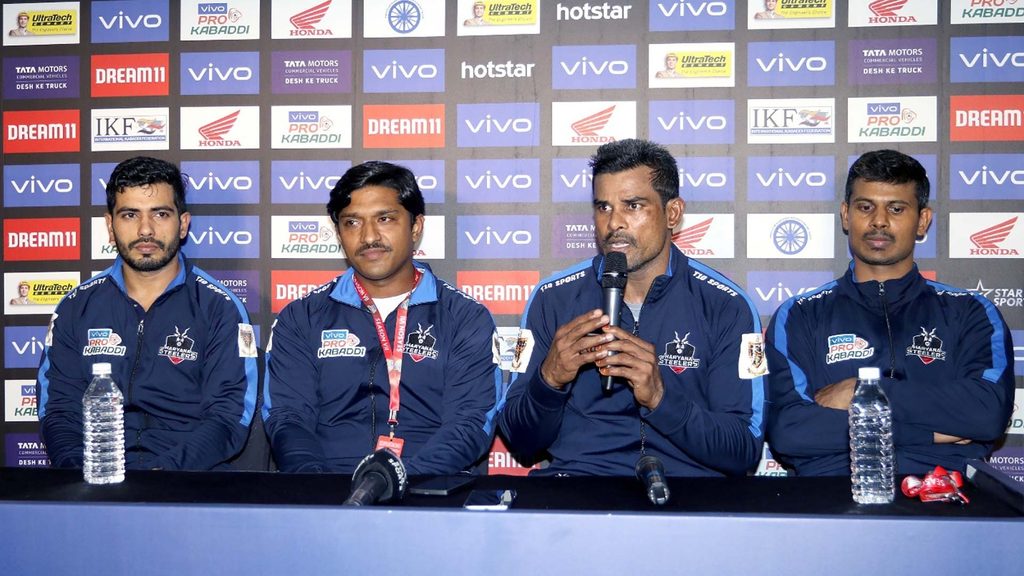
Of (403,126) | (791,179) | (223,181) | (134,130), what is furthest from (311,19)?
(791,179)

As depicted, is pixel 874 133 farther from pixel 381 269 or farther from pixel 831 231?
pixel 381 269

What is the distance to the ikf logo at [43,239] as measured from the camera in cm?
352

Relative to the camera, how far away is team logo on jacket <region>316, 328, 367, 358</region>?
2.78m

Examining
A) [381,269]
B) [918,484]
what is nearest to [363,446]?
[381,269]

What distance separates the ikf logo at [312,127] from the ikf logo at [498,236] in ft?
1.99

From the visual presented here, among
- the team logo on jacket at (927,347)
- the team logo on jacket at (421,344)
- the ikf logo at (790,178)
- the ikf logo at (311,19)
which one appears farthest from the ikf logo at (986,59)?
the ikf logo at (311,19)

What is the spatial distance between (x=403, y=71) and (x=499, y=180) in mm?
598

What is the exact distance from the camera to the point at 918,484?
1531 millimetres

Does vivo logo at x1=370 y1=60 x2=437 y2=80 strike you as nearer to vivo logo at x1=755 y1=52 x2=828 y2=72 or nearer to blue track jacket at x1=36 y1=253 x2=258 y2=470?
blue track jacket at x1=36 y1=253 x2=258 y2=470

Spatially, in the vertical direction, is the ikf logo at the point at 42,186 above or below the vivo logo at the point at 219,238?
above

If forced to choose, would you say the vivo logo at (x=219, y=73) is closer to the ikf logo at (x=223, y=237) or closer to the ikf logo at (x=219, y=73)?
the ikf logo at (x=219, y=73)

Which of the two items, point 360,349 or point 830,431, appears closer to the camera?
point 830,431

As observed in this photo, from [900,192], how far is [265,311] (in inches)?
97.2

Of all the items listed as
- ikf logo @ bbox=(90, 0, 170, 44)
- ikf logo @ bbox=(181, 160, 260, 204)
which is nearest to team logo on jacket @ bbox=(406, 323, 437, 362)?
ikf logo @ bbox=(181, 160, 260, 204)
